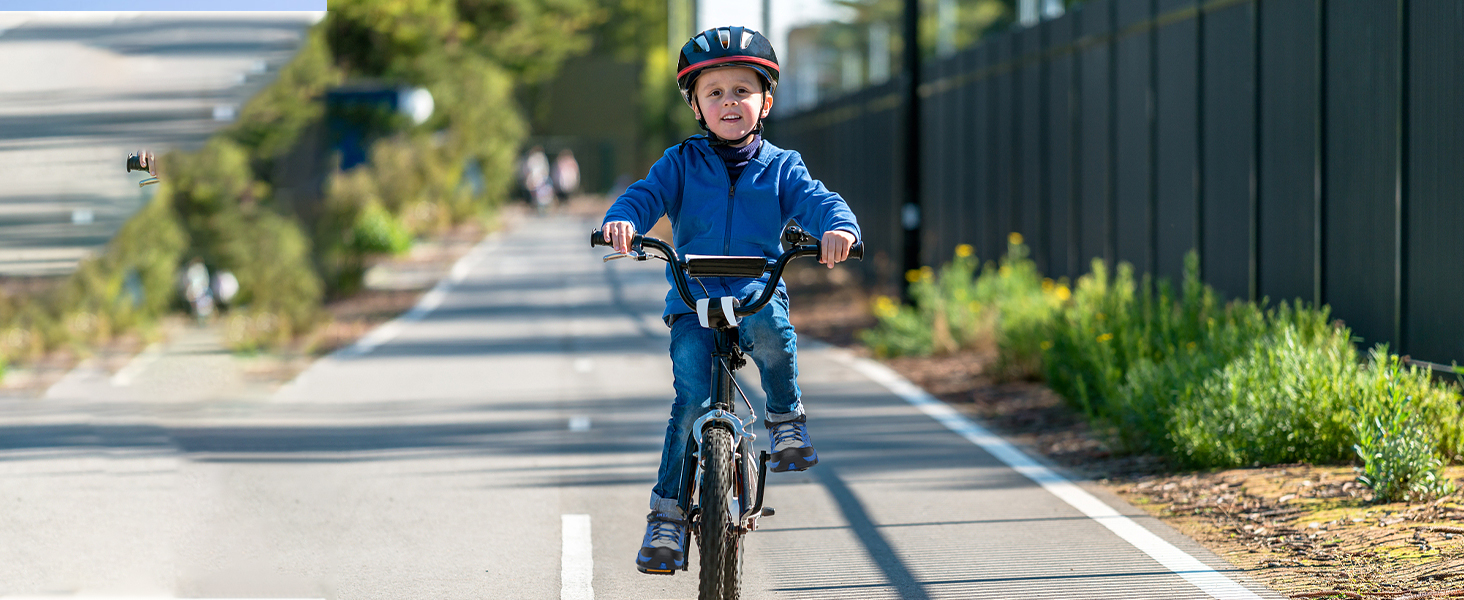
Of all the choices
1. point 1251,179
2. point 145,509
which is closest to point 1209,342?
point 1251,179

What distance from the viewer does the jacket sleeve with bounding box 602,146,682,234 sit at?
4.79m

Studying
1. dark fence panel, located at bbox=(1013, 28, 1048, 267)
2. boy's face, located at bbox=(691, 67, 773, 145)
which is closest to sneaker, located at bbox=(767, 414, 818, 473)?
boy's face, located at bbox=(691, 67, 773, 145)

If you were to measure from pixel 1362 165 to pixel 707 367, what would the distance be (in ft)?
17.7

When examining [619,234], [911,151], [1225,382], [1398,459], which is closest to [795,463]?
[619,234]

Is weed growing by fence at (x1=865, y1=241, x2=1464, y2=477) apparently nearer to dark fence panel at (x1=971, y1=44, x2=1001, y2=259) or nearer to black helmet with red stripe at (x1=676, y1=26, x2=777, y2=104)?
black helmet with red stripe at (x1=676, y1=26, x2=777, y2=104)

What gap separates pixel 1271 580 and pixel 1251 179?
5261 millimetres

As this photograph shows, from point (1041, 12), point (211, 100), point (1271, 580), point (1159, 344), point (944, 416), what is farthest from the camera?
point (1041, 12)

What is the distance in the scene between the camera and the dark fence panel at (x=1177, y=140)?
11359mm

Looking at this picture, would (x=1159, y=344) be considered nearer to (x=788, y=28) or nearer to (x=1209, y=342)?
(x=1209, y=342)

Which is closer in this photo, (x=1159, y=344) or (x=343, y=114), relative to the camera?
(x=1159, y=344)

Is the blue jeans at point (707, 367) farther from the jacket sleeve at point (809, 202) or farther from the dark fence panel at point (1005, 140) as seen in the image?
the dark fence panel at point (1005, 140)

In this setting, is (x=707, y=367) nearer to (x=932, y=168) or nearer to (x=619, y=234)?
(x=619, y=234)

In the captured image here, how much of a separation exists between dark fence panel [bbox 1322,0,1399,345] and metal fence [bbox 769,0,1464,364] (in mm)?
14

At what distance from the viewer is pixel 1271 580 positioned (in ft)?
18.5
